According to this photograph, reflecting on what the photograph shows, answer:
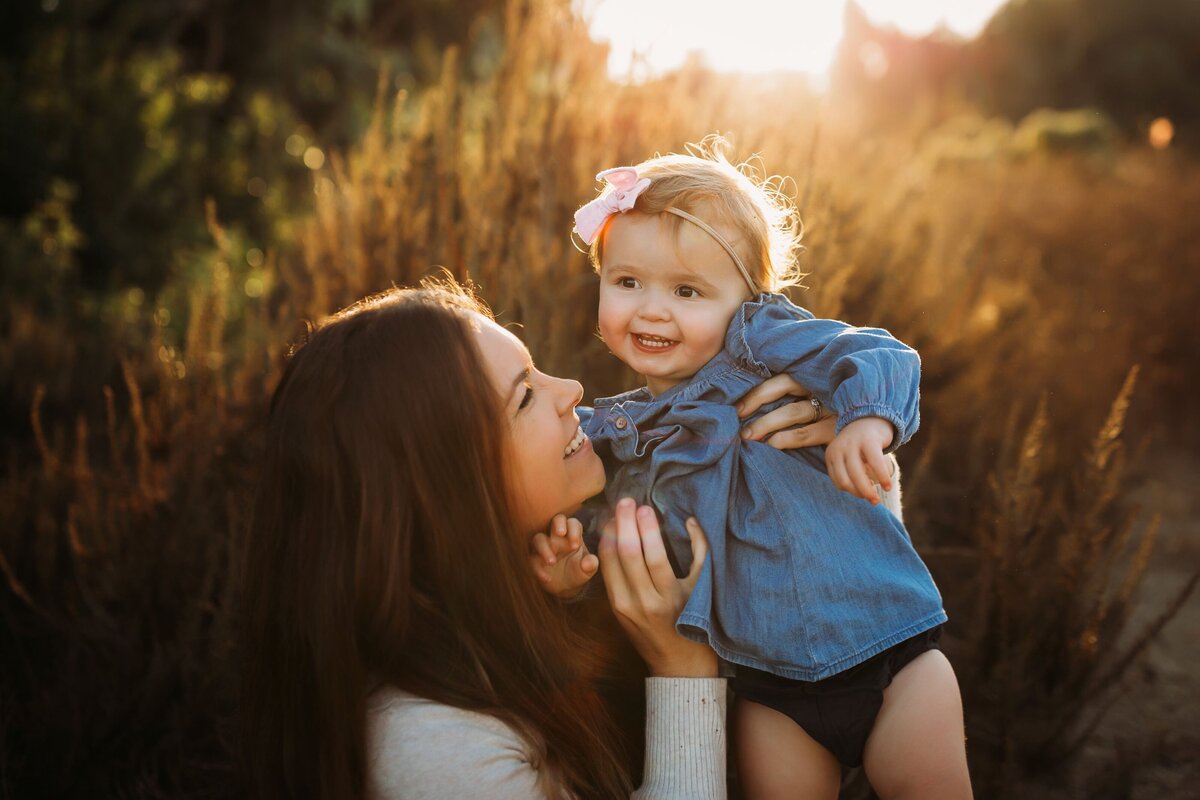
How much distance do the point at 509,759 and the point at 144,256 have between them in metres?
7.53

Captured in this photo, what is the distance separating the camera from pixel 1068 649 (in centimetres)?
256

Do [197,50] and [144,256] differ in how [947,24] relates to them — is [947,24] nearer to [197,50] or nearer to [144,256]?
[197,50]

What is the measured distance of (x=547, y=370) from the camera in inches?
108

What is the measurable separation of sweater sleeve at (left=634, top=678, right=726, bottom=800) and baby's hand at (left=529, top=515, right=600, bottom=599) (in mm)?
258

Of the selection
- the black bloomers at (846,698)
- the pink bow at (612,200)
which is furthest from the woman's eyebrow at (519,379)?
the black bloomers at (846,698)

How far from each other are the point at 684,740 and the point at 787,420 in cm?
66

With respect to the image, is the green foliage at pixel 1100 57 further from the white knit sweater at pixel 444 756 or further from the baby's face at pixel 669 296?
the white knit sweater at pixel 444 756

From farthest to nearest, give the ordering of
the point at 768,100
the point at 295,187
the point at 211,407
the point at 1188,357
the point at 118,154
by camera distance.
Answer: the point at 295,187
the point at 118,154
the point at 1188,357
the point at 768,100
the point at 211,407

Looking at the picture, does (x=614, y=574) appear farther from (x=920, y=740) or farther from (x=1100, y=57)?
(x=1100, y=57)

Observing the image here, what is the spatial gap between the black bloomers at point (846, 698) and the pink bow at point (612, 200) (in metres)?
1.03

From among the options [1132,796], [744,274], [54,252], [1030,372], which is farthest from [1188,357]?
[54,252]

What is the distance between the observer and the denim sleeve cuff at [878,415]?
1.67 m

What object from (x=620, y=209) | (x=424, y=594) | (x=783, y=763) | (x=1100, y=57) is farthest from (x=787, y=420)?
(x=1100, y=57)

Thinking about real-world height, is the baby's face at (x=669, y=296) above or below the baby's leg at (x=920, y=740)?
above
